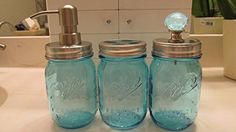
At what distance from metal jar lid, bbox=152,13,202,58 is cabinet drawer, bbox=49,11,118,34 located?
0.57 feet

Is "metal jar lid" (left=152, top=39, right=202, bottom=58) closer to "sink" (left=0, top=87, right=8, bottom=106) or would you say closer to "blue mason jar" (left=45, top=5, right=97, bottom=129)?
"blue mason jar" (left=45, top=5, right=97, bottom=129)

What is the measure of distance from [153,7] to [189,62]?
0.61ft

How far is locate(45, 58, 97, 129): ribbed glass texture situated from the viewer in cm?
34

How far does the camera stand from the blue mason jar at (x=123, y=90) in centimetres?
33

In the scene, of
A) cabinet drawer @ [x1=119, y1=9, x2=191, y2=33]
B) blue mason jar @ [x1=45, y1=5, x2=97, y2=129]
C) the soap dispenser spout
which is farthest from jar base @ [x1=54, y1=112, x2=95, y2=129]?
cabinet drawer @ [x1=119, y1=9, x2=191, y2=33]

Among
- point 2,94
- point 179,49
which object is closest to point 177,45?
point 179,49

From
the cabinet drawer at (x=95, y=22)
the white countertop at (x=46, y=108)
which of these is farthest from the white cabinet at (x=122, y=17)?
the white countertop at (x=46, y=108)

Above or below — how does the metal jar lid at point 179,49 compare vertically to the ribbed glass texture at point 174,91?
above

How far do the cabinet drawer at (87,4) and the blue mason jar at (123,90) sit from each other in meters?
0.16

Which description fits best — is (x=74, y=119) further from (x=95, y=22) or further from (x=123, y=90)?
(x=95, y=22)

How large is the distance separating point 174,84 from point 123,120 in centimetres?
9

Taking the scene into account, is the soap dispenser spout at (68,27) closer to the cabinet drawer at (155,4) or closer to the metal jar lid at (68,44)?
the metal jar lid at (68,44)

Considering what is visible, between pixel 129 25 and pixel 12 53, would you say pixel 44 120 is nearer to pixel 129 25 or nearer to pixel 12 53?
pixel 129 25

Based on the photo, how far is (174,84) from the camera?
13.3 inches
